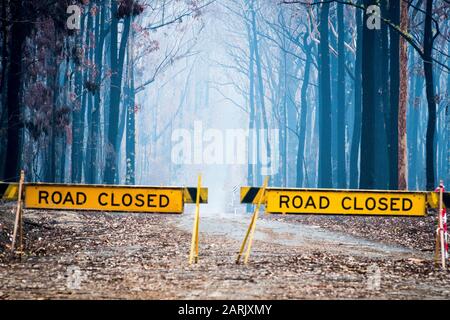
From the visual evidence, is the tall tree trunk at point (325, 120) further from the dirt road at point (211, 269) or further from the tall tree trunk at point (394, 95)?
the dirt road at point (211, 269)

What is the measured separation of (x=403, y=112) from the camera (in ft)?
94.7

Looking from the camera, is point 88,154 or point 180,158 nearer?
point 88,154

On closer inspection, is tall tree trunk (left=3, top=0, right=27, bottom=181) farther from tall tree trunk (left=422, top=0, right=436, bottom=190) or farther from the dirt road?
tall tree trunk (left=422, top=0, right=436, bottom=190)

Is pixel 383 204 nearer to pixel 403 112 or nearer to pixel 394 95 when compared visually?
pixel 394 95

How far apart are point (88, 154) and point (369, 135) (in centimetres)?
2002

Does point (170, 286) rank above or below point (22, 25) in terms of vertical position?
below

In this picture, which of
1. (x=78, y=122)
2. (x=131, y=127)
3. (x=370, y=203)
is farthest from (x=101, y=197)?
(x=131, y=127)

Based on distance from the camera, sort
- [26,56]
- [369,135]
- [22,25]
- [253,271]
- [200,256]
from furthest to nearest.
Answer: [26,56], [369,135], [22,25], [200,256], [253,271]

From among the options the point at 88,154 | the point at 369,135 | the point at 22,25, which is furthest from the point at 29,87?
the point at 369,135

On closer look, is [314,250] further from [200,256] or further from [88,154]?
[88,154]

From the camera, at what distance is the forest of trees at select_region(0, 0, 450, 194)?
2697 cm

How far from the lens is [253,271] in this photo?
11.3m

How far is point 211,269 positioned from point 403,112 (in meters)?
18.7

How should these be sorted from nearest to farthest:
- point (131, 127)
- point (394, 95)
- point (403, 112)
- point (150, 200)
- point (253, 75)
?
1. point (150, 200)
2. point (394, 95)
3. point (403, 112)
4. point (131, 127)
5. point (253, 75)
